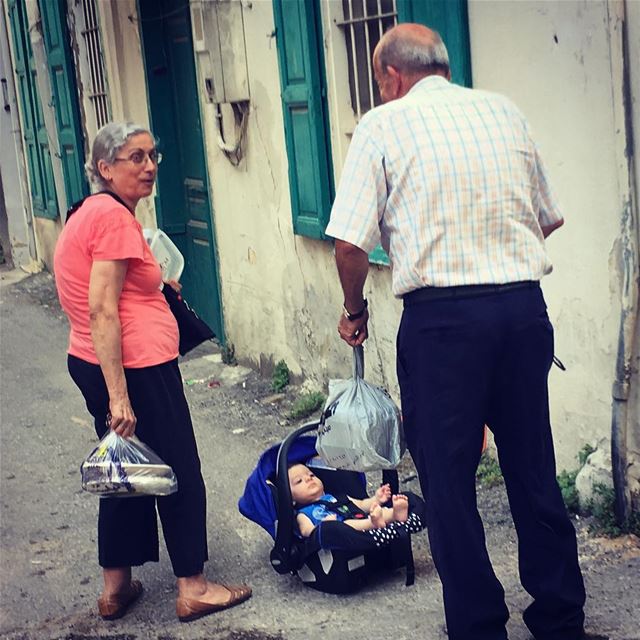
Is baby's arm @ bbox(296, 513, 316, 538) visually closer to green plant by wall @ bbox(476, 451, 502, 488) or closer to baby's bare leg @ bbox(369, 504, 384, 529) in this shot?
baby's bare leg @ bbox(369, 504, 384, 529)

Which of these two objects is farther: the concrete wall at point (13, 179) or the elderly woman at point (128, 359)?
the concrete wall at point (13, 179)

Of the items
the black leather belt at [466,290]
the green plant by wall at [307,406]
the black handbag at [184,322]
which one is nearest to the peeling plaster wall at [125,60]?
the green plant by wall at [307,406]

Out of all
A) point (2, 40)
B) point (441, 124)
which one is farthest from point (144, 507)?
point (2, 40)

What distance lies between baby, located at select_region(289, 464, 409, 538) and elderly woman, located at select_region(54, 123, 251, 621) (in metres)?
0.38

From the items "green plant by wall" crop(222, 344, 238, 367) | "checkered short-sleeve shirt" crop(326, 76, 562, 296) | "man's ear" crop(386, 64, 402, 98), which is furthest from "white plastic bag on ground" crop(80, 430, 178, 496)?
"green plant by wall" crop(222, 344, 238, 367)

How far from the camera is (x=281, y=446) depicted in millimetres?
4602

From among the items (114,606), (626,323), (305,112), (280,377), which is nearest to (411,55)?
(626,323)

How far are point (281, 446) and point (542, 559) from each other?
1.23m

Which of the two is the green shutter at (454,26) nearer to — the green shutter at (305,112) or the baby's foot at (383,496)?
the green shutter at (305,112)

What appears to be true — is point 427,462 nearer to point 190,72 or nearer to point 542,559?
point 542,559

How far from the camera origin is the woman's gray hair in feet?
13.9

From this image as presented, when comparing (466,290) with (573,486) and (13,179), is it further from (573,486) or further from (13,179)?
(13,179)

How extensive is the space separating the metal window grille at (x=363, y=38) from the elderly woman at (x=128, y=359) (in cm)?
200

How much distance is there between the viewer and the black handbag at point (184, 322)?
4551 millimetres
